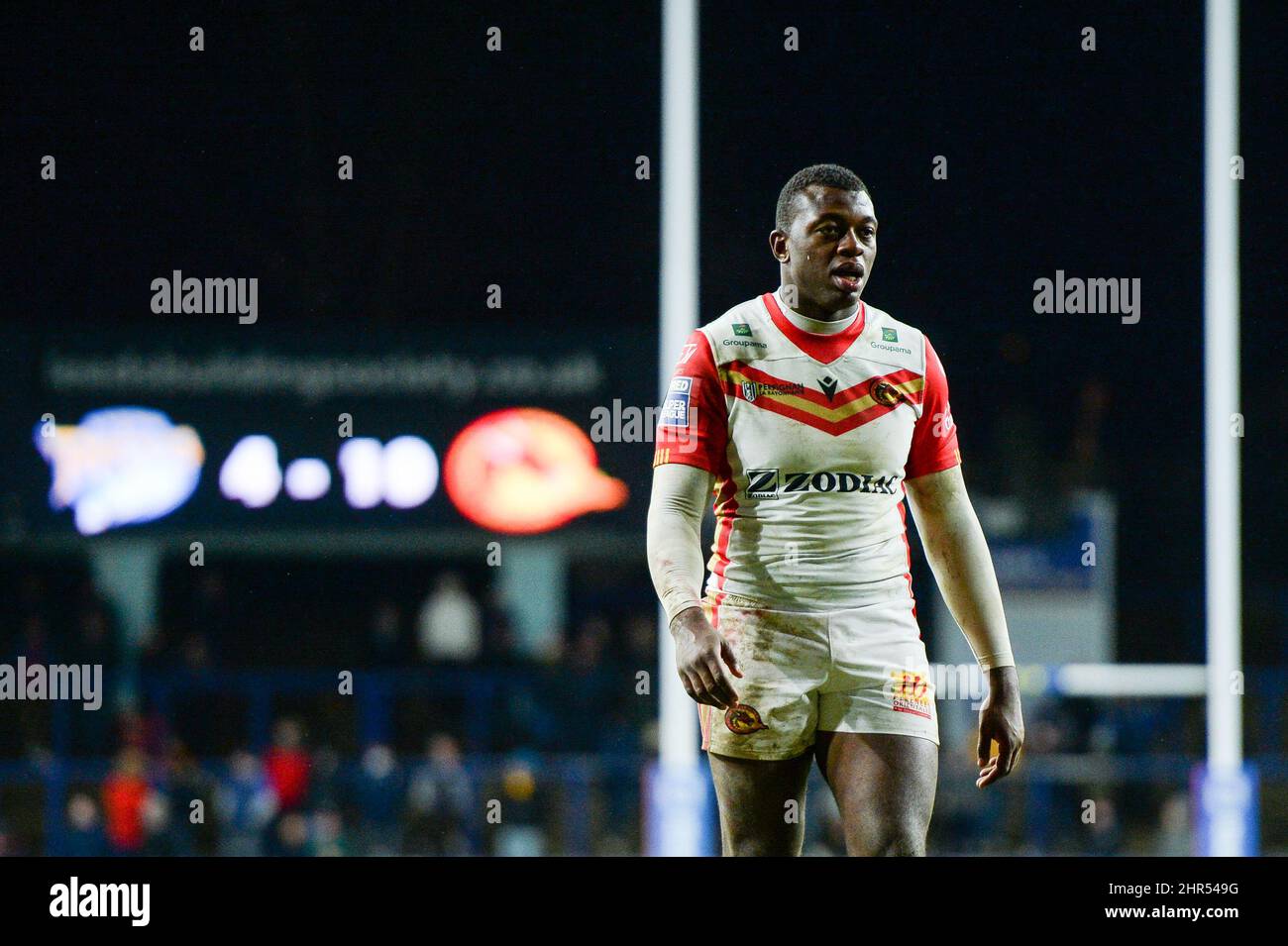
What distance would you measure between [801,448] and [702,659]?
0.52m

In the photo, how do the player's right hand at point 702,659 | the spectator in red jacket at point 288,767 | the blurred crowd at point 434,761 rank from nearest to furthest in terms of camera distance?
the player's right hand at point 702,659 < the blurred crowd at point 434,761 < the spectator in red jacket at point 288,767

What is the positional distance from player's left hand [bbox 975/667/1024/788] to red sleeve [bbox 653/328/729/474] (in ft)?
2.52

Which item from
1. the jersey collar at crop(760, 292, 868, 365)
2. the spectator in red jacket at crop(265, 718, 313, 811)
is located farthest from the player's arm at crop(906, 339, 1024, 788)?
the spectator in red jacket at crop(265, 718, 313, 811)

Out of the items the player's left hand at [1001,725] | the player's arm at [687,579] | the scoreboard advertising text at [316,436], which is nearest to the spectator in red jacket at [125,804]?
the scoreboard advertising text at [316,436]

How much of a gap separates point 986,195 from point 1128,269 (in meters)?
0.66

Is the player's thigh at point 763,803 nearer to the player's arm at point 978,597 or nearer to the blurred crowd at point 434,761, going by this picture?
the player's arm at point 978,597

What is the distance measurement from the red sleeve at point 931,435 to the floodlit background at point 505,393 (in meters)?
2.71

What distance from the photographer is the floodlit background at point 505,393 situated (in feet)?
20.8

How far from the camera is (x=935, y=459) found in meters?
3.39

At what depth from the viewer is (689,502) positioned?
3.25 m
